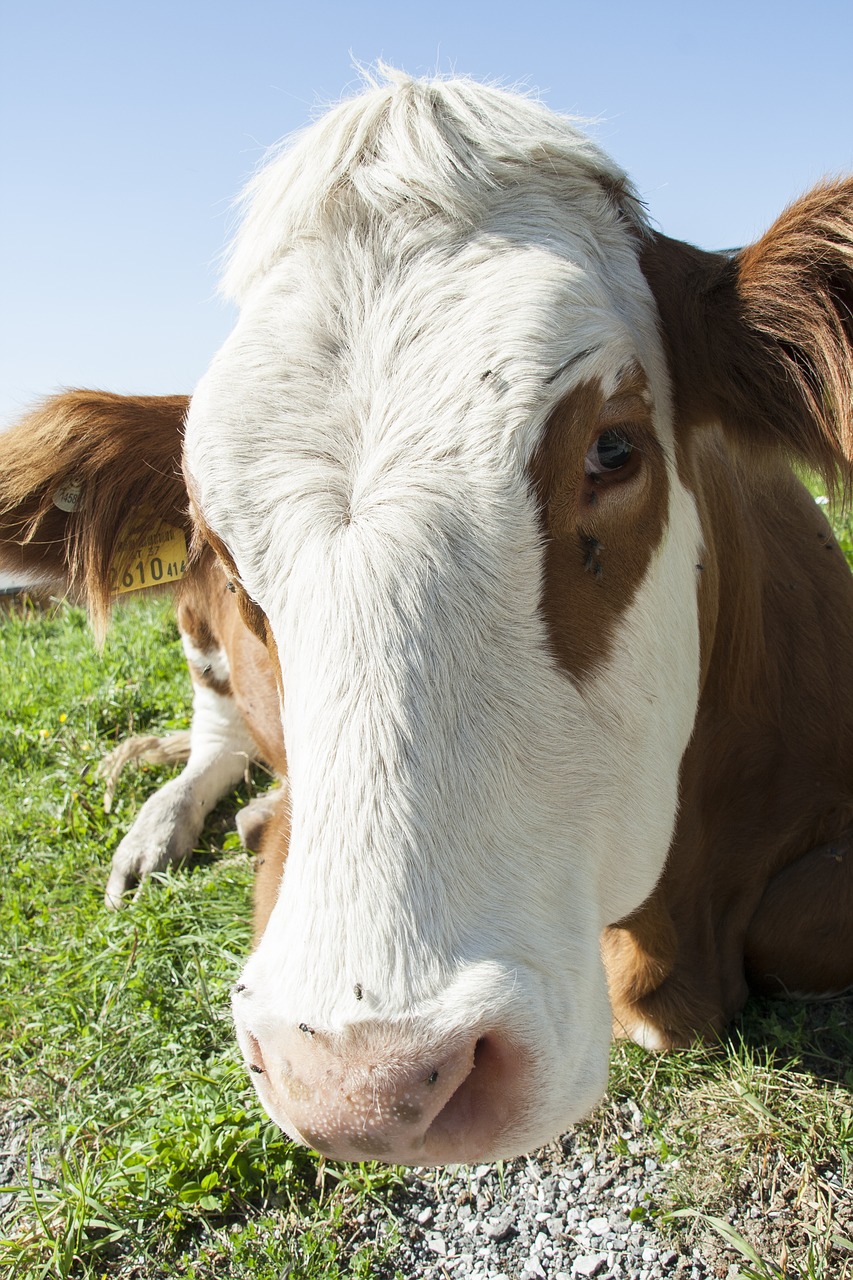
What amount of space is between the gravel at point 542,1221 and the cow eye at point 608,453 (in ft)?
5.48

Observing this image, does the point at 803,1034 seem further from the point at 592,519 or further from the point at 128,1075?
the point at 128,1075

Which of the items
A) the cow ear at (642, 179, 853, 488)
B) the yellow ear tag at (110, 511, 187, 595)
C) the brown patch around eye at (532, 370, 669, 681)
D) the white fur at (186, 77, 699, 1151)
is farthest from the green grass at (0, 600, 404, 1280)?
the cow ear at (642, 179, 853, 488)

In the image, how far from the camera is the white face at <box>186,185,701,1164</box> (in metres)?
1.62

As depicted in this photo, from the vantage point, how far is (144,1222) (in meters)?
2.59

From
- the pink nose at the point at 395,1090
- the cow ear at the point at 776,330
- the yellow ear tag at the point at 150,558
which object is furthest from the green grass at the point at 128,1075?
the cow ear at the point at 776,330

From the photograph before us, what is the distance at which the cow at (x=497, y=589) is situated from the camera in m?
1.66

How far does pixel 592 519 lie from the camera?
1982 mm

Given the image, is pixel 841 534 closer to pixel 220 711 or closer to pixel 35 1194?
pixel 220 711

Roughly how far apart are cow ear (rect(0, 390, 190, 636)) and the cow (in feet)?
0.06

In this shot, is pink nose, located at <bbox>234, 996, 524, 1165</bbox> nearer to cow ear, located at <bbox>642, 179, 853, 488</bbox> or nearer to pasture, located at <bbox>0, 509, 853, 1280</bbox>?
pasture, located at <bbox>0, 509, 853, 1280</bbox>

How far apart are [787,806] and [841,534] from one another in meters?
3.46

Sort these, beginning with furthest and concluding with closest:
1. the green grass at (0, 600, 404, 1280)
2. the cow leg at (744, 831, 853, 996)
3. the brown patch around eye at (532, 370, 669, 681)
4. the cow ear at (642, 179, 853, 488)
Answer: the cow leg at (744, 831, 853, 996) → the green grass at (0, 600, 404, 1280) → the cow ear at (642, 179, 853, 488) → the brown patch around eye at (532, 370, 669, 681)

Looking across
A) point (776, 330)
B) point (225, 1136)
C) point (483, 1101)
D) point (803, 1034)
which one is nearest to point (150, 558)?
point (225, 1136)

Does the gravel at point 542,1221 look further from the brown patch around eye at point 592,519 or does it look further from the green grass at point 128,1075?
the brown patch around eye at point 592,519
